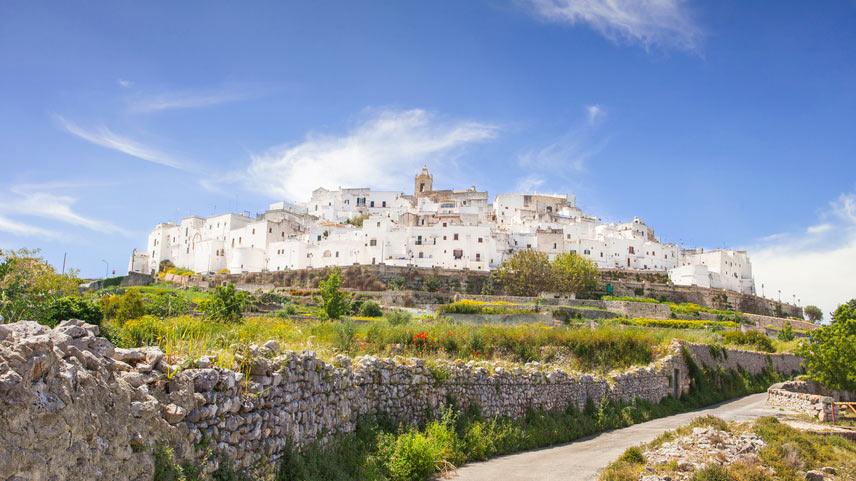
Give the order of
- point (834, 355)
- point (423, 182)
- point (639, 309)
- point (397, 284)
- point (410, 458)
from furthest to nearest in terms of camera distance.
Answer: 1. point (423, 182)
2. point (397, 284)
3. point (639, 309)
4. point (834, 355)
5. point (410, 458)

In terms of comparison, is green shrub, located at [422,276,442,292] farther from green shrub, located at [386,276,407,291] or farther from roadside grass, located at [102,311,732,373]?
roadside grass, located at [102,311,732,373]

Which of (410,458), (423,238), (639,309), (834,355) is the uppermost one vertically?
(423,238)

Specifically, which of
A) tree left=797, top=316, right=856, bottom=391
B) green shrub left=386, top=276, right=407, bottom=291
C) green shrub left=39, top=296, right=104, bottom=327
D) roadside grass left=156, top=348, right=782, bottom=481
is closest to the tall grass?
green shrub left=39, top=296, right=104, bottom=327

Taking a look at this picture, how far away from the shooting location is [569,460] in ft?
39.3

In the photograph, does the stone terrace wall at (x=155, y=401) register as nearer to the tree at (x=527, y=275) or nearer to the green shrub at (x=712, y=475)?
the green shrub at (x=712, y=475)

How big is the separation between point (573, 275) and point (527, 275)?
4.59m

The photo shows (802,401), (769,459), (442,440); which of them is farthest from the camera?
(802,401)

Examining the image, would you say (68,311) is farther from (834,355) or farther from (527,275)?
(527,275)

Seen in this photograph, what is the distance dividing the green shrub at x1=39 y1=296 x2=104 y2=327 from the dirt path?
8.91 meters

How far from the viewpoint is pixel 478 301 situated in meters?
48.3

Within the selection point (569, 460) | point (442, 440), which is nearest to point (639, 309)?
point (569, 460)

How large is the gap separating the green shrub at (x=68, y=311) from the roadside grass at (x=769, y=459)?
11492 mm

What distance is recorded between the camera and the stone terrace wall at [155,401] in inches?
162

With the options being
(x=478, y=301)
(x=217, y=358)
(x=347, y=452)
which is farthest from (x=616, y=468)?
(x=478, y=301)
